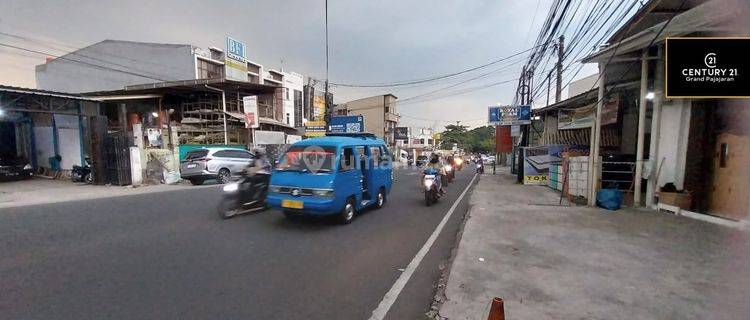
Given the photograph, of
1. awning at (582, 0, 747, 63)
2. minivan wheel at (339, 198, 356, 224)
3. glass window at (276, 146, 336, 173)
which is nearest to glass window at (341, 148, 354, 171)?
glass window at (276, 146, 336, 173)

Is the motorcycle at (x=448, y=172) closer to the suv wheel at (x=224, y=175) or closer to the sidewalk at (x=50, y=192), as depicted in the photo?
the suv wheel at (x=224, y=175)

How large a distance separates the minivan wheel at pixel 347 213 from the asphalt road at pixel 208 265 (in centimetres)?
22

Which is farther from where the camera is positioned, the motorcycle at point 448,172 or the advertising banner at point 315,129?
the advertising banner at point 315,129

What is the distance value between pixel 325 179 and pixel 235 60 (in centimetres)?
2806

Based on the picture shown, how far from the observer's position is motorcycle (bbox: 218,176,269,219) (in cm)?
754

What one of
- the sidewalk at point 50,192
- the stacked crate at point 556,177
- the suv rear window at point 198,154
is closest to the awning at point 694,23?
the stacked crate at point 556,177

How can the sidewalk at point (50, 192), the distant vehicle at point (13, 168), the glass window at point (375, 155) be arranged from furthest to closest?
the distant vehicle at point (13, 168), the sidewalk at point (50, 192), the glass window at point (375, 155)

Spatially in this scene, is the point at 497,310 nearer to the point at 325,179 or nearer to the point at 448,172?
the point at 325,179

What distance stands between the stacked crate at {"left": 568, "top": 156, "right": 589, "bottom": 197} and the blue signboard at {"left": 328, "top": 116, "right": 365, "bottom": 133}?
2268cm

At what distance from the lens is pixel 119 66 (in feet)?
93.0

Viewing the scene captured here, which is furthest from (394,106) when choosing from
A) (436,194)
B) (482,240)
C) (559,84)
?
(482,240)

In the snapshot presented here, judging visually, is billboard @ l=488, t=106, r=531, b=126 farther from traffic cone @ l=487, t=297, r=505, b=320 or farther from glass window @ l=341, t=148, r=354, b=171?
traffic cone @ l=487, t=297, r=505, b=320

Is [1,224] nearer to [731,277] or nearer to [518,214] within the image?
[518,214]

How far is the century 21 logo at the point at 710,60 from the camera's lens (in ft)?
20.3
